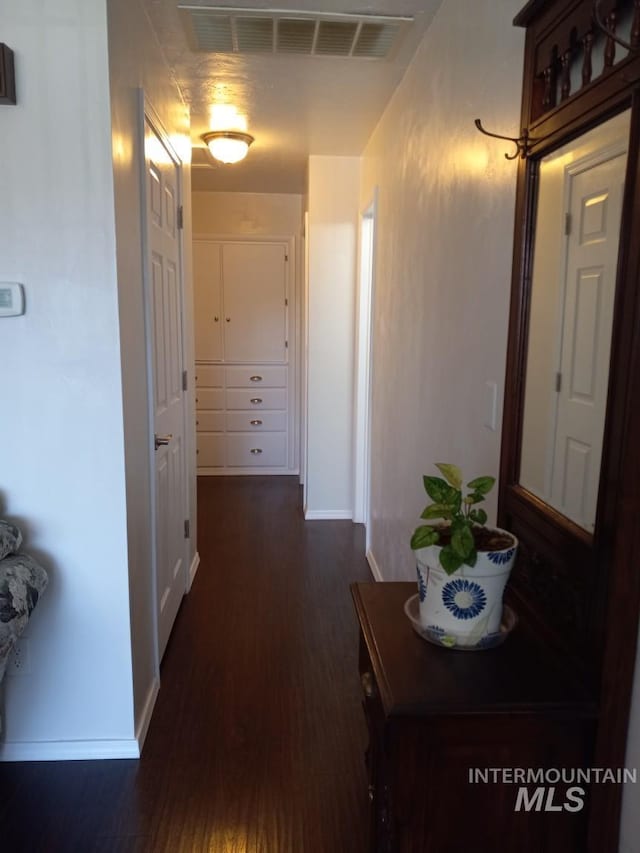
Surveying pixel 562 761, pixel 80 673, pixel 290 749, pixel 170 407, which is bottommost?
pixel 290 749

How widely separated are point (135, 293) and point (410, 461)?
1.24 m

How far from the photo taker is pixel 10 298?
5.90 feet

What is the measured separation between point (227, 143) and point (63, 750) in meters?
3.00

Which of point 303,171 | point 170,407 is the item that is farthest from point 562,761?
point 303,171

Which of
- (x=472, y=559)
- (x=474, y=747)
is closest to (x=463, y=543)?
(x=472, y=559)

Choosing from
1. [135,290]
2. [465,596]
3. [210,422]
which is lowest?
[210,422]

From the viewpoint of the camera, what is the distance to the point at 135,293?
81.1 inches

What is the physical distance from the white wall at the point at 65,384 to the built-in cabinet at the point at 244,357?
373 cm

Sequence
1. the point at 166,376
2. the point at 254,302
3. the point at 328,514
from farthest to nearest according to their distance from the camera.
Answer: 1. the point at 254,302
2. the point at 328,514
3. the point at 166,376

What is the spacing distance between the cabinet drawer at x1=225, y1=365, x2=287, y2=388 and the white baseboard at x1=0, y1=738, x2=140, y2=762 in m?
3.86

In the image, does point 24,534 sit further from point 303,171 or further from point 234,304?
point 234,304

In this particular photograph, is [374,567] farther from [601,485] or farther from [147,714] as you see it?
[601,485]

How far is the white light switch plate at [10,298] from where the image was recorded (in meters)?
1.80

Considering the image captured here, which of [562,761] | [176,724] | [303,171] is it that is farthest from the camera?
[303,171]
